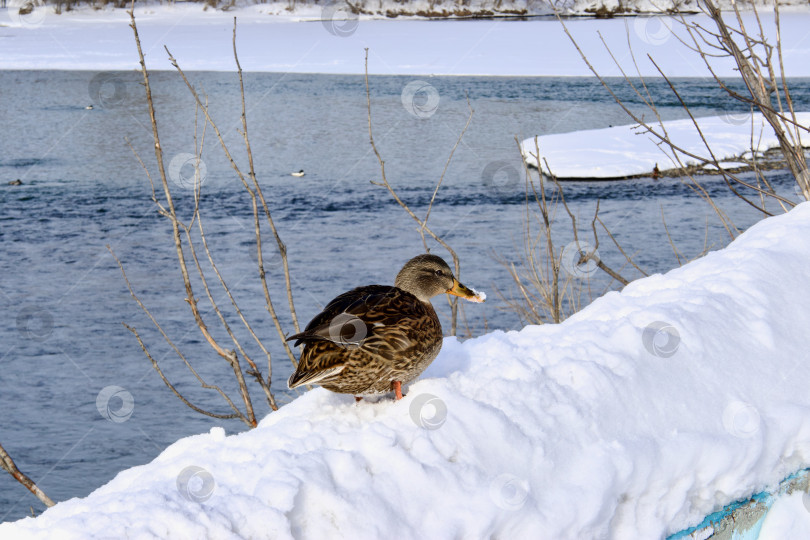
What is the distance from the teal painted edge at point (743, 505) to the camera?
7.36ft

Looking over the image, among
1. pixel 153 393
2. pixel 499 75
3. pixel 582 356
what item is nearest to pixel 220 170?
pixel 153 393

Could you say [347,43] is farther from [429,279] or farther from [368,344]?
[368,344]

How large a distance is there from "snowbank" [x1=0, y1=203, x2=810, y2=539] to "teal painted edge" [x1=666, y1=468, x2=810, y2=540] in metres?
0.03

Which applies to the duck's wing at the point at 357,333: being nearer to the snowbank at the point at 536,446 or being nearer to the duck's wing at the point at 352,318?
the duck's wing at the point at 352,318

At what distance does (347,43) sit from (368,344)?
4169cm

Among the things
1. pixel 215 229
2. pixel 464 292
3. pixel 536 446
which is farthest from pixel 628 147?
pixel 536 446

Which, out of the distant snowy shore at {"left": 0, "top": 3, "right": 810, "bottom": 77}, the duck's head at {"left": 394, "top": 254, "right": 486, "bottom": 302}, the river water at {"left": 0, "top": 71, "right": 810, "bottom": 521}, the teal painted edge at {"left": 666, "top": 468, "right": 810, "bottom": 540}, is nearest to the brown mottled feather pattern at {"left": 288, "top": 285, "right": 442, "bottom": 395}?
the duck's head at {"left": 394, "top": 254, "right": 486, "bottom": 302}

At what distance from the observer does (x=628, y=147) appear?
19.7m

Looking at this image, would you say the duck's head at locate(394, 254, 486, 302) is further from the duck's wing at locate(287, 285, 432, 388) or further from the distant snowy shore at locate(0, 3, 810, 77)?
the distant snowy shore at locate(0, 3, 810, 77)

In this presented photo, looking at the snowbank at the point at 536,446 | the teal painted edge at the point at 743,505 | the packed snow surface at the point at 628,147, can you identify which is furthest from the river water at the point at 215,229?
the teal painted edge at the point at 743,505

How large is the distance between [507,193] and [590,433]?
46.4 ft

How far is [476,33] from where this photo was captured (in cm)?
4334

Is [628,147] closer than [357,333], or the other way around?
[357,333]

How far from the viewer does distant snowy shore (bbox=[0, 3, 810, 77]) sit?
33.8 meters
